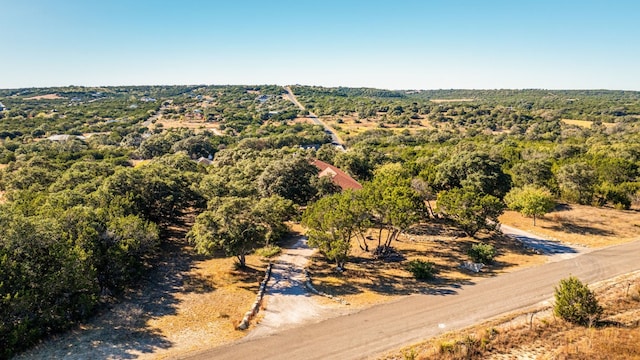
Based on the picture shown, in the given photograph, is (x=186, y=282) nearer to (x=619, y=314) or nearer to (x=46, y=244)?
(x=46, y=244)

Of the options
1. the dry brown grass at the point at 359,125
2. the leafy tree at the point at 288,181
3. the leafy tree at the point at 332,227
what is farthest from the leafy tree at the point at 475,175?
the dry brown grass at the point at 359,125

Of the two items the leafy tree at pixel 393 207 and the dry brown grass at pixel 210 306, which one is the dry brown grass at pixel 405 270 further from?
the dry brown grass at pixel 210 306

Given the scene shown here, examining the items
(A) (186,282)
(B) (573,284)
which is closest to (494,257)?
(B) (573,284)

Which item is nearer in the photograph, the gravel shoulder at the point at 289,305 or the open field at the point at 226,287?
the open field at the point at 226,287

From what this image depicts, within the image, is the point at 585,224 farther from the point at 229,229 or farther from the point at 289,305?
the point at 229,229

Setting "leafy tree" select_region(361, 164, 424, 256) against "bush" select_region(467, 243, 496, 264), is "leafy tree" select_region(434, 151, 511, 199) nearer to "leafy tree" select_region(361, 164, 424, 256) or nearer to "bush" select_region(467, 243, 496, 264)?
"leafy tree" select_region(361, 164, 424, 256)

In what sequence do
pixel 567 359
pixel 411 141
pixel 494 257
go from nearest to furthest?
pixel 567 359
pixel 494 257
pixel 411 141
